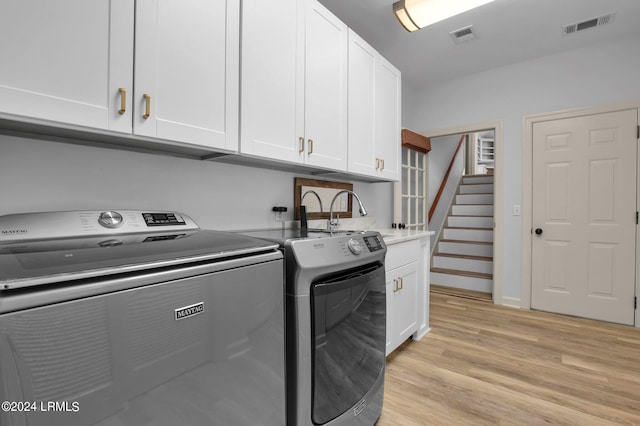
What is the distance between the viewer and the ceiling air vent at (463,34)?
109 inches

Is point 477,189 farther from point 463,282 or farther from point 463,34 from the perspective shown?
point 463,34

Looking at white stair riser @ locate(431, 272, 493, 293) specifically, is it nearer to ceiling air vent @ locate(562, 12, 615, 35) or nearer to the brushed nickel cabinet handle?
ceiling air vent @ locate(562, 12, 615, 35)

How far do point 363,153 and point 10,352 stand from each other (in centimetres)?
208

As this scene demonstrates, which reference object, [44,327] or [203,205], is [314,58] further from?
[44,327]

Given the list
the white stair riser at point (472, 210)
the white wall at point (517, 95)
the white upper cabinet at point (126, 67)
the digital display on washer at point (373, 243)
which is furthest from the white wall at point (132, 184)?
the white stair riser at point (472, 210)

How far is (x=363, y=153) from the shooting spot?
7.57 feet

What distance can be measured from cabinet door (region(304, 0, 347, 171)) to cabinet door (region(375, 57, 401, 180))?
488 mm

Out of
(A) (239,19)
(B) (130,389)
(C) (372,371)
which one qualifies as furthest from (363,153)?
(B) (130,389)

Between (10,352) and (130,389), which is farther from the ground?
(10,352)

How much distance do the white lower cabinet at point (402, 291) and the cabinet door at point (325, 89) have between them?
0.75 metres

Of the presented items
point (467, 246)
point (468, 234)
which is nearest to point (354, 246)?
point (467, 246)

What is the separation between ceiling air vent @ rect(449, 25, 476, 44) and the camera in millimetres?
2760

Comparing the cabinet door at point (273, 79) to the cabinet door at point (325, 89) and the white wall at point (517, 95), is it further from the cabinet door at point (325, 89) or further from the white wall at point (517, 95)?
the white wall at point (517, 95)

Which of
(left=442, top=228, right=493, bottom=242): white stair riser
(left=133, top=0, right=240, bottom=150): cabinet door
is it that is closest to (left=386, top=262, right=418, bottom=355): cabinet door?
(left=133, top=0, right=240, bottom=150): cabinet door
